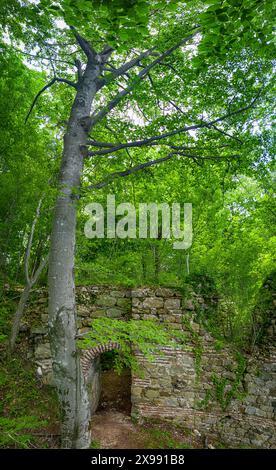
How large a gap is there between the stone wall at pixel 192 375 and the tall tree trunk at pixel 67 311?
2.07 meters

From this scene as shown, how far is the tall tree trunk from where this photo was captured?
12.9 ft

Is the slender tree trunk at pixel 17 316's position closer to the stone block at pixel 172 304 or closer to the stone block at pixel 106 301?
the stone block at pixel 106 301

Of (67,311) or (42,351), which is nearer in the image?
(67,311)

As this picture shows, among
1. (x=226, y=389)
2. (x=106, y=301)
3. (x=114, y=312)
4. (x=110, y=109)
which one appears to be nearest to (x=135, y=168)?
(x=110, y=109)

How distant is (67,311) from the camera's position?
3.99 meters

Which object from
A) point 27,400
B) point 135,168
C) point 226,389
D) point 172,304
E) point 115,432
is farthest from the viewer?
point 172,304

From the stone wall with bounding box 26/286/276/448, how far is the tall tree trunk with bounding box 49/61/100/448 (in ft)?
6.78

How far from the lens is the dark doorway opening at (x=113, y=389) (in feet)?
24.0

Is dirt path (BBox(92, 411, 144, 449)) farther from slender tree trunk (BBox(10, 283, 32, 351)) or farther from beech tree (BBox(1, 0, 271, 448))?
slender tree trunk (BBox(10, 283, 32, 351))

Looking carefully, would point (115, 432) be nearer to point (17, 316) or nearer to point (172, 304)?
point (172, 304)

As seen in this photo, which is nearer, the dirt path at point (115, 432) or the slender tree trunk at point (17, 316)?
the slender tree trunk at point (17, 316)

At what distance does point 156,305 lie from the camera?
6.48 meters

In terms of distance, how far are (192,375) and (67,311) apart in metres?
3.74

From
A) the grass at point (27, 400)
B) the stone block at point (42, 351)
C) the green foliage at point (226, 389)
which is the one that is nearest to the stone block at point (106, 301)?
the stone block at point (42, 351)
